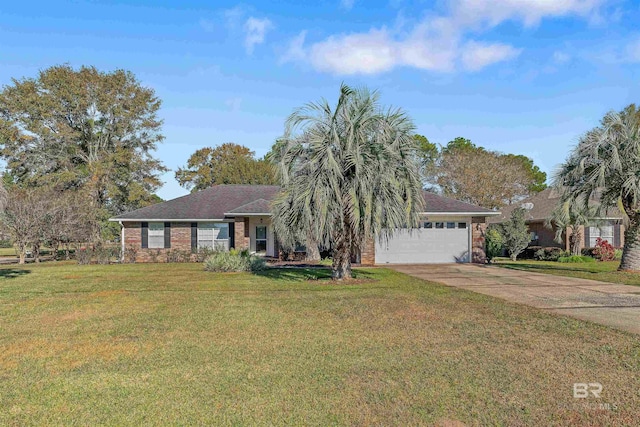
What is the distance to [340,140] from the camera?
472 inches

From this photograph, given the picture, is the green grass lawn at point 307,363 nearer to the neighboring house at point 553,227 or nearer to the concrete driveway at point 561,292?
the concrete driveway at point 561,292

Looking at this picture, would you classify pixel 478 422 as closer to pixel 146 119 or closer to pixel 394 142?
pixel 394 142

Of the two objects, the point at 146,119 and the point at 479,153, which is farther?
the point at 479,153

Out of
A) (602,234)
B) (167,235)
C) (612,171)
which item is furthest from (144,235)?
(602,234)

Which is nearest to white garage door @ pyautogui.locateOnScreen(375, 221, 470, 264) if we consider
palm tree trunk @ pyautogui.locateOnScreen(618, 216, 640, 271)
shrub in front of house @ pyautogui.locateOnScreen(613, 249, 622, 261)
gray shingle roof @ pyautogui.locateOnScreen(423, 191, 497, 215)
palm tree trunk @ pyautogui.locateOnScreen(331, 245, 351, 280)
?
gray shingle roof @ pyautogui.locateOnScreen(423, 191, 497, 215)

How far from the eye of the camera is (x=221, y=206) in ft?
77.7

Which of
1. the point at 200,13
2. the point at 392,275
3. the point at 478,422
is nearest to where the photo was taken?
the point at 478,422

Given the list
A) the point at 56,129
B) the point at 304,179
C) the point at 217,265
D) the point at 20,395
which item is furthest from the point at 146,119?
the point at 20,395

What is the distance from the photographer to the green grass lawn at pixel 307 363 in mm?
3756

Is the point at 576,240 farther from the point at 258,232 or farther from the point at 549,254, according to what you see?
the point at 258,232

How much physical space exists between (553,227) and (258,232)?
17.9 metres

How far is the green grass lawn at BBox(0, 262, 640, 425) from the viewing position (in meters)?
3.76

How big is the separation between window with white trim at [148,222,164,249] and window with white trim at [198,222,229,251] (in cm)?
192

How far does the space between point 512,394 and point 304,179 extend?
28.4ft
